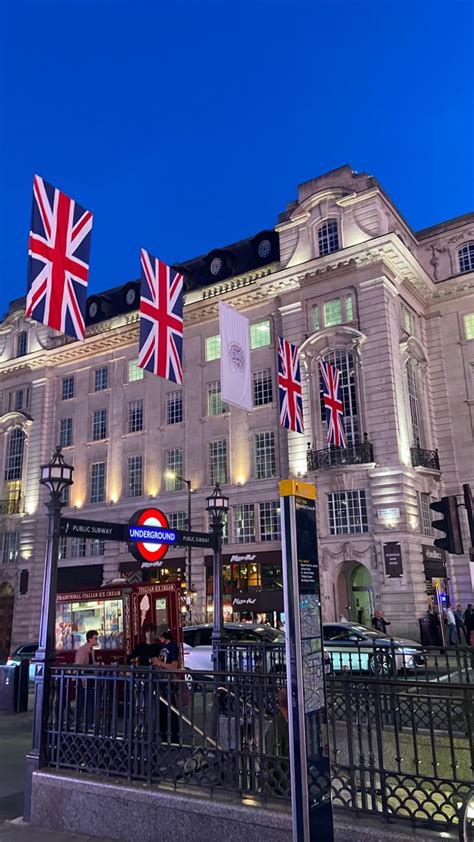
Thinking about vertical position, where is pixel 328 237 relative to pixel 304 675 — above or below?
above

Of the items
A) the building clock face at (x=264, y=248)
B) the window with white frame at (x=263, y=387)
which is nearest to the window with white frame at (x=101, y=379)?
the window with white frame at (x=263, y=387)

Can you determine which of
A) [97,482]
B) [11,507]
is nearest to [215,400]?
[97,482]

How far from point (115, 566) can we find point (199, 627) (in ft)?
64.0

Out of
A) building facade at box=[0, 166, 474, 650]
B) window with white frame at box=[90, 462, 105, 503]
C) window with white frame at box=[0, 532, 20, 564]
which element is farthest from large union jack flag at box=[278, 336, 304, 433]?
window with white frame at box=[0, 532, 20, 564]

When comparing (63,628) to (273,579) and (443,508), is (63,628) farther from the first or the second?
(273,579)

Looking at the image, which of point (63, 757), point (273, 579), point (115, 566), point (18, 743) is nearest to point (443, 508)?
point (63, 757)

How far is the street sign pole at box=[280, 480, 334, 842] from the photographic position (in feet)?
14.8

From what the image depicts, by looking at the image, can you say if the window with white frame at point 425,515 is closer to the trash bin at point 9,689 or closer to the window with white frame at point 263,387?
the window with white frame at point 263,387

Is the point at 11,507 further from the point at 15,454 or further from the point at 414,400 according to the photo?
the point at 414,400

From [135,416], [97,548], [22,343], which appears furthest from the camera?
[22,343]

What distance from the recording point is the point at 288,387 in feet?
72.9

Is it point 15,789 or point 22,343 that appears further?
point 22,343

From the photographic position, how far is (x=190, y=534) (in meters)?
13.0

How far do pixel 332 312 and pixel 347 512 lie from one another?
10.4 metres
